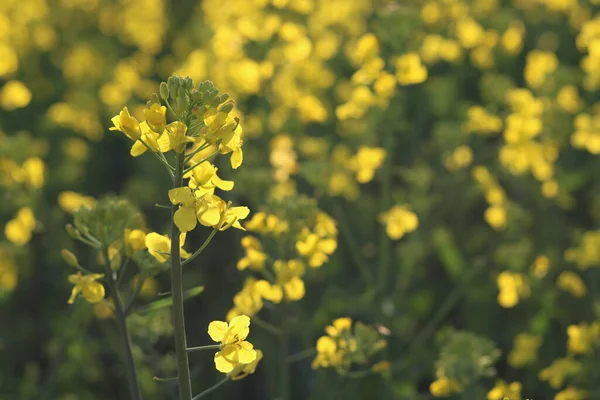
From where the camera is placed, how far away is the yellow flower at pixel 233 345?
1.86m

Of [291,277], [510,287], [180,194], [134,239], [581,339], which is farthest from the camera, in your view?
Answer: [510,287]

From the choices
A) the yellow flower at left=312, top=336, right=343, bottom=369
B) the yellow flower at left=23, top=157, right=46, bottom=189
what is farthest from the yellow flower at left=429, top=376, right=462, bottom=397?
the yellow flower at left=23, top=157, right=46, bottom=189

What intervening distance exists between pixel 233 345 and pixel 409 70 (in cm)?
157

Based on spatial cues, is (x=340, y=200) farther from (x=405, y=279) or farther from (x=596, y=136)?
(x=596, y=136)

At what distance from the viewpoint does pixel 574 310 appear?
362cm

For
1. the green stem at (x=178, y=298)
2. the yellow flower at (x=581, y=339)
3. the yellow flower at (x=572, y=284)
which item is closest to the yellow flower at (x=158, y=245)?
the green stem at (x=178, y=298)

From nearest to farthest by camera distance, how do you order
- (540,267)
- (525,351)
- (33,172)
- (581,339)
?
(581,339) < (525,351) < (540,267) < (33,172)

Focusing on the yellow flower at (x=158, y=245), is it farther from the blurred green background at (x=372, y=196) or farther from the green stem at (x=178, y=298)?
the blurred green background at (x=372, y=196)

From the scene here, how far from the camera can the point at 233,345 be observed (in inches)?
74.0

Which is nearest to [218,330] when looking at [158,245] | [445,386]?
[158,245]

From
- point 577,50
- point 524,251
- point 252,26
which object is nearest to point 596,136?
point 524,251

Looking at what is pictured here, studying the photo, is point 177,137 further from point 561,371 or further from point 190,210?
point 561,371

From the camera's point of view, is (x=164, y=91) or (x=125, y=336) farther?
(x=125, y=336)

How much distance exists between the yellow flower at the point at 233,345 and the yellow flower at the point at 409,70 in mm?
1487
